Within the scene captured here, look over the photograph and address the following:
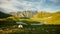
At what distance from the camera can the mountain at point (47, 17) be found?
3096mm

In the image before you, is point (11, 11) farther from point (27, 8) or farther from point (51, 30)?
point (51, 30)

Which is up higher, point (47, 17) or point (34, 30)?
point (47, 17)

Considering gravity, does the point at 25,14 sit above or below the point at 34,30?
above

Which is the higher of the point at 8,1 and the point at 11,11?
the point at 8,1

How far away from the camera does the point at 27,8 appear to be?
10.3 feet

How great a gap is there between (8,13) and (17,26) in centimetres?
35

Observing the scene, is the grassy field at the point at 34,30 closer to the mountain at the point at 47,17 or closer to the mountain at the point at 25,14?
the mountain at the point at 47,17

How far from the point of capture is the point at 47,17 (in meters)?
3.12

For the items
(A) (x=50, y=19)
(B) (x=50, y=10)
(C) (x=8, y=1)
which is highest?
(C) (x=8, y=1)

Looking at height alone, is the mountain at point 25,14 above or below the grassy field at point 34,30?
above

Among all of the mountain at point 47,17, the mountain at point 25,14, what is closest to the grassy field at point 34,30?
the mountain at point 47,17

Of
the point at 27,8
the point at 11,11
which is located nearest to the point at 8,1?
the point at 11,11

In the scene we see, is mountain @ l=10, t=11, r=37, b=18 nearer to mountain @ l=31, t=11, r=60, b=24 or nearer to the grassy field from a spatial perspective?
mountain @ l=31, t=11, r=60, b=24

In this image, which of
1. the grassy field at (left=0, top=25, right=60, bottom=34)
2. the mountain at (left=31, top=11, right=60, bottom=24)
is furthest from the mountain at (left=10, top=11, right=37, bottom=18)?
the grassy field at (left=0, top=25, right=60, bottom=34)
